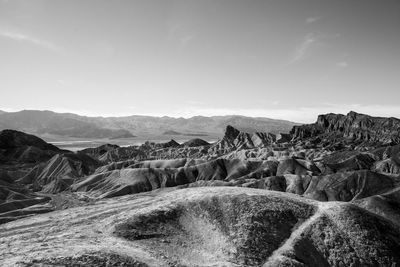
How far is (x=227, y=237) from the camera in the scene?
45469mm

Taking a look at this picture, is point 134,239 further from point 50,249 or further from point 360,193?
point 360,193

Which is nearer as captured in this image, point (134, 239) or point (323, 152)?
point (134, 239)

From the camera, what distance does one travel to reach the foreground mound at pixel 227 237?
39.1 m

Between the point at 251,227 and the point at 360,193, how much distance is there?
83972 millimetres

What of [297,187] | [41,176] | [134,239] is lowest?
[41,176]

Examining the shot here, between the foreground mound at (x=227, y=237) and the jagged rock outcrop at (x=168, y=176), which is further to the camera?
the jagged rock outcrop at (x=168, y=176)

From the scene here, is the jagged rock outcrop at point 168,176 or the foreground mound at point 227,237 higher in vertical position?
the foreground mound at point 227,237

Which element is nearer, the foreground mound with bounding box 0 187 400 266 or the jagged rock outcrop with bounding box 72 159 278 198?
the foreground mound with bounding box 0 187 400 266

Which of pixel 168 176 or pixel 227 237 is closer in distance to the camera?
pixel 227 237

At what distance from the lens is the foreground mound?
39.1 meters

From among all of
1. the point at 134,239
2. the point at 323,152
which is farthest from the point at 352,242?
the point at 323,152

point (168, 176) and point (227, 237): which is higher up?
point (227, 237)

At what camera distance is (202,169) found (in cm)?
15725

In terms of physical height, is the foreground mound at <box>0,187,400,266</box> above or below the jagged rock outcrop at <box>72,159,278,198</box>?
above
